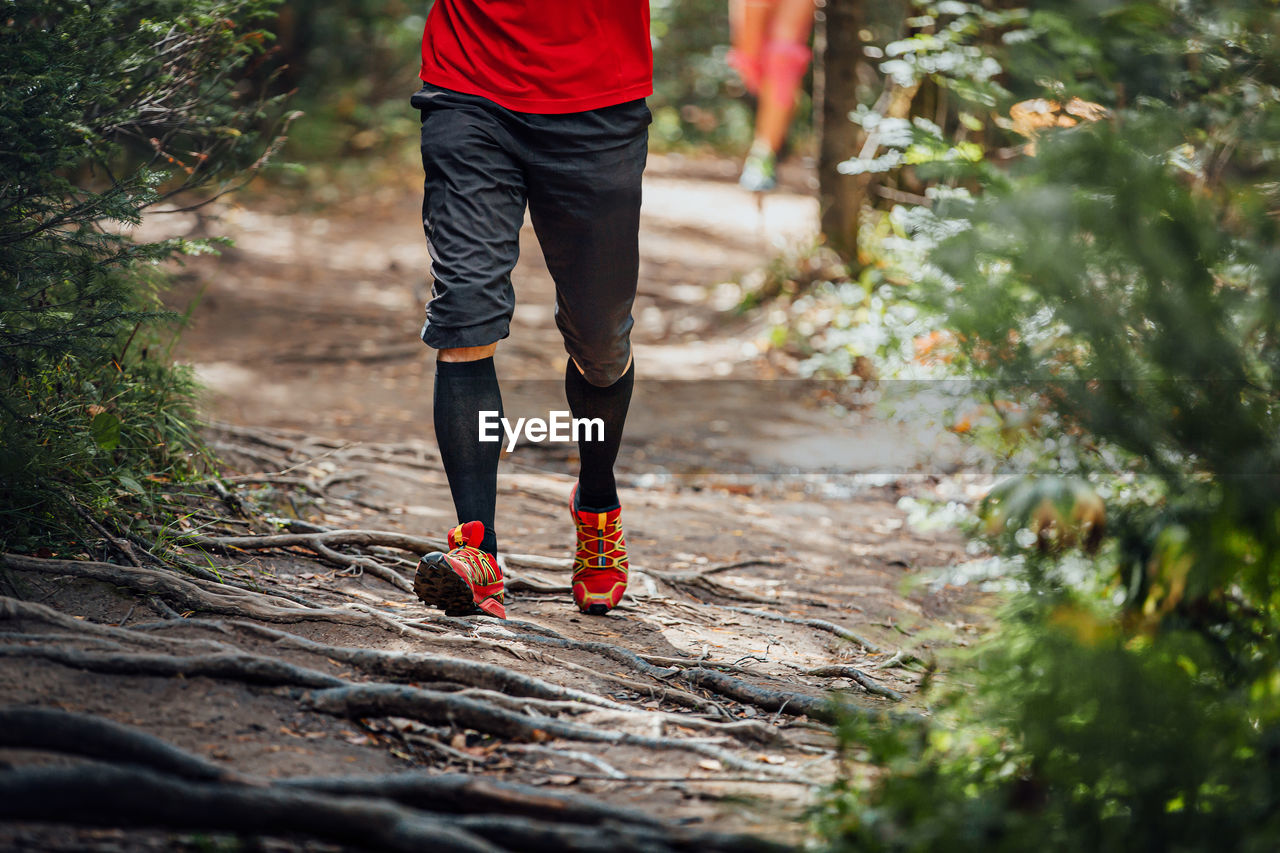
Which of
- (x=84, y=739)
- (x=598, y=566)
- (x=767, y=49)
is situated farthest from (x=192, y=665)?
(x=767, y=49)

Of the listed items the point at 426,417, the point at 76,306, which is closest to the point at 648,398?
the point at 426,417

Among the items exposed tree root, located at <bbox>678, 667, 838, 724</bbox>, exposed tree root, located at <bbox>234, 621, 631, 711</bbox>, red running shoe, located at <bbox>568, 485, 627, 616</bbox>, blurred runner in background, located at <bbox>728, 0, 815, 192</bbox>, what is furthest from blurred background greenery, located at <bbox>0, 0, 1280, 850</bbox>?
blurred runner in background, located at <bbox>728, 0, 815, 192</bbox>

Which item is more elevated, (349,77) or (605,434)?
(349,77)

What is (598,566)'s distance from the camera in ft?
9.65

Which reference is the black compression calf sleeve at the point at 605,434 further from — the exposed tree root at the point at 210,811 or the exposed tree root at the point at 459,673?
the exposed tree root at the point at 210,811

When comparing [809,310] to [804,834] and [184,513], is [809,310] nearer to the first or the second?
[184,513]

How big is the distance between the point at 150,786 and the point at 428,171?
5.35 ft

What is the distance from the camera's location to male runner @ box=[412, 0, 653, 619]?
2547mm

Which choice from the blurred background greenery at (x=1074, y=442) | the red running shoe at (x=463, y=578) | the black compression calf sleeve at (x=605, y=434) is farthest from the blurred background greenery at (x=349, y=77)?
the red running shoe at (x=463, y=578)

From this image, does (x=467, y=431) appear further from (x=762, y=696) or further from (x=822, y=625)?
(x=822, y=625)

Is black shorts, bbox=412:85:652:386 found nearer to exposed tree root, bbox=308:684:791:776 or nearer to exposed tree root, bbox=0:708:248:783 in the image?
exposed tree root, bbox=308:684:791:776

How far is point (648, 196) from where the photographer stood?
1238 centimetres

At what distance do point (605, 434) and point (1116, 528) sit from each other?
5.18 feet

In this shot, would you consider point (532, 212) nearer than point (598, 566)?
Yes
